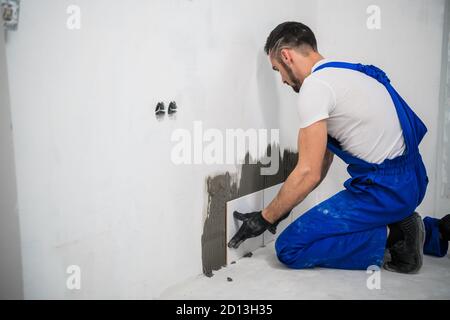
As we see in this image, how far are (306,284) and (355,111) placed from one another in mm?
752

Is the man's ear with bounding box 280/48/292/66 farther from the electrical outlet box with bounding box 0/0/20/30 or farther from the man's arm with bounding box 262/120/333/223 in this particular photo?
the electrical outlet box with bounding box 0/0/20/30

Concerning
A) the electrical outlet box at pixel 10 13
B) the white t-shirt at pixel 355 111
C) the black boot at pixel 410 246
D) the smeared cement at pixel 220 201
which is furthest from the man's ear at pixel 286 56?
the electrical outlet box at pixel 10 13

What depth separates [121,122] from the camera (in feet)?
4.35

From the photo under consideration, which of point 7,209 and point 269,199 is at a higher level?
point 7,209

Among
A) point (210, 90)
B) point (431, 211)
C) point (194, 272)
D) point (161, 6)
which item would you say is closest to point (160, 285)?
point (194, 272)

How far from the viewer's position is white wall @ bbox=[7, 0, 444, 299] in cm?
113

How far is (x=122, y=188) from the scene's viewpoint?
136 cm

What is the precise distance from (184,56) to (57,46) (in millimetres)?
511

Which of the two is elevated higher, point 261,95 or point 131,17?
point 131,17

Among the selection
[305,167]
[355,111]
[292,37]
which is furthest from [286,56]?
[305,167]

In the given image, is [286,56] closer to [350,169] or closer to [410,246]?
[350,169]

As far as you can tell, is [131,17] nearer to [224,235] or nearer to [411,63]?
[224,235]

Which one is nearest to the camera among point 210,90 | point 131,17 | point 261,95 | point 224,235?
point 131,17

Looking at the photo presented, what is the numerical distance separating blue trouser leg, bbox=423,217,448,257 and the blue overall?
256 millimetres
